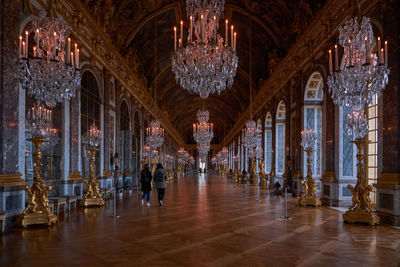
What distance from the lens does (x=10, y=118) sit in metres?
6.55

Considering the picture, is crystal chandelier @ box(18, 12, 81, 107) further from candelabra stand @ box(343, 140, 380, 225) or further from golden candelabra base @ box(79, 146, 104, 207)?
candelabra stand @ box(343, 140, 380, 225)

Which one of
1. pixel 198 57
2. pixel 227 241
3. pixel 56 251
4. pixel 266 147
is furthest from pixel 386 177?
pixel 266 147

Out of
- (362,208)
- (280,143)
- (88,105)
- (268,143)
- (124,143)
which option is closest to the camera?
(362,208)

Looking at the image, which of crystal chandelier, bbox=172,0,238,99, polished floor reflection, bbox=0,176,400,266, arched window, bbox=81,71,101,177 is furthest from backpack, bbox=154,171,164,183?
crystal chandelier, bbox=172,0,238,99

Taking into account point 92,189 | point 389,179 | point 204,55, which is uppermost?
point 204,55

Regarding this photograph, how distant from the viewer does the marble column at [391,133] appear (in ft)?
21.9

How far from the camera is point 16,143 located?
672 cm

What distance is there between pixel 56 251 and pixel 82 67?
745 centimetres

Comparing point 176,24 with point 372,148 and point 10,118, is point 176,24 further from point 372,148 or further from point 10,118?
point 10,118

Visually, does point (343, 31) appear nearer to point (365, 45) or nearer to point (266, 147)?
point (365, 45)

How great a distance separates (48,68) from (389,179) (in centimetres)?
727

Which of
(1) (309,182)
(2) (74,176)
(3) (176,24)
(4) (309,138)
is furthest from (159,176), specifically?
(3) (176,24)

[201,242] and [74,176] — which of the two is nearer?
[201,242]

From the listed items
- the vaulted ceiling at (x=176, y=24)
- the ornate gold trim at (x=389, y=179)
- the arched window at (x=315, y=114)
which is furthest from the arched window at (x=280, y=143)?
the ornate gold trim at (x=389, y=179)
